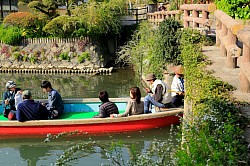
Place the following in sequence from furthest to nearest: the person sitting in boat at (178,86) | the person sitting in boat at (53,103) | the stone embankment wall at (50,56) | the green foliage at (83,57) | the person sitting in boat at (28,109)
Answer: the stone embankment wall at (50,56)
the green foliage at (83,57)
the person sitting in boat at (53,103)
the person sitting in boat at (178,86)
the person sitting in boat at (28,109)

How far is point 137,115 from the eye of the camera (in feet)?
32.2

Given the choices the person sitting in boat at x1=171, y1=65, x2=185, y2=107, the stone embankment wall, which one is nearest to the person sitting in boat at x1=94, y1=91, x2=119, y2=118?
the person sitting in boat at x1=171, y1=65, x2=185, y2=107

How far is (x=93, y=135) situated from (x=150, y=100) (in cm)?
166

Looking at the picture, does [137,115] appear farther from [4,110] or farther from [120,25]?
[120,25]

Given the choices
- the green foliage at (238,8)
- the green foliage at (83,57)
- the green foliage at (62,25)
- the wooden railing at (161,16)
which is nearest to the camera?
the green foliage at (238,8)

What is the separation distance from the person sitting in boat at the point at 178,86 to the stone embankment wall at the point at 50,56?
40.4ft

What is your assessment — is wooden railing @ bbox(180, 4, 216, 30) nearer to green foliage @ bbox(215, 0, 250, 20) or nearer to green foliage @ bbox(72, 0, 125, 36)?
green foliage @ bbox(215, 0, 250, 20)

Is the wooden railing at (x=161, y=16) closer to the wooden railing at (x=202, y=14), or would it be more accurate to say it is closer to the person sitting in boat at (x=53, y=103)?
the wooden railing at (x=202, y=14)

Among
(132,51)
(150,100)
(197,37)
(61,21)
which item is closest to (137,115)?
(150,100)

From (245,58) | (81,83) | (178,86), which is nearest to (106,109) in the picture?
(178,86)

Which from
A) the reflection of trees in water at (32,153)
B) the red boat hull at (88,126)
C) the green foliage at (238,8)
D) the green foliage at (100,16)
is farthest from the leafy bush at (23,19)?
the green foliage at (238,8)

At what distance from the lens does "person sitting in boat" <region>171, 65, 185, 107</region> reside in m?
9.84

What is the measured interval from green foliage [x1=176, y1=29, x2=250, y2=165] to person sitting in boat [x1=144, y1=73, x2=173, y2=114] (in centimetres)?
309

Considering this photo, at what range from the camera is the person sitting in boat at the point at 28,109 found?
9.69m
